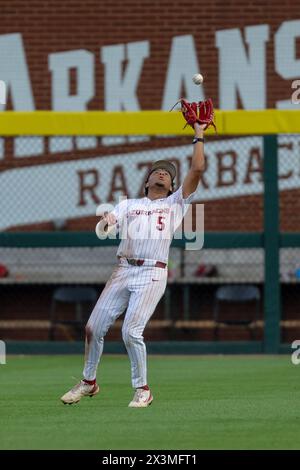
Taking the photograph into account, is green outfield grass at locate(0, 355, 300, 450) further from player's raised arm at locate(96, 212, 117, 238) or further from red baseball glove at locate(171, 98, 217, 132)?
red baseball glove at locate(171, 98, 217, 132)

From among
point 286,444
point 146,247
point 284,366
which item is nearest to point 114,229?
point 146,247

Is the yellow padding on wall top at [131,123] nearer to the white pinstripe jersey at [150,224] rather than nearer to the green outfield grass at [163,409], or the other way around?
A: the green outfield grass at [163,409]

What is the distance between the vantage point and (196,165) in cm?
829

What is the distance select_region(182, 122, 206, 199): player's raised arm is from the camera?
828cm

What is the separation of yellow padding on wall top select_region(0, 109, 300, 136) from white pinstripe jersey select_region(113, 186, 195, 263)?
17.6 ft

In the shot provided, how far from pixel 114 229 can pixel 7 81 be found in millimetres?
9253

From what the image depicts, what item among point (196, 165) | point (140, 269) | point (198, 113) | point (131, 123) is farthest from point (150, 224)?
point (131, 123)

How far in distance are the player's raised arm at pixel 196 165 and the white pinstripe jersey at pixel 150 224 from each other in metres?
0.06

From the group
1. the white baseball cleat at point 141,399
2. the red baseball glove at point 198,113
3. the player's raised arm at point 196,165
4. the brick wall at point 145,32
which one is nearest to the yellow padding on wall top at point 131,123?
the brick wall at point 145,32

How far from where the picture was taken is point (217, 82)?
17.2 m

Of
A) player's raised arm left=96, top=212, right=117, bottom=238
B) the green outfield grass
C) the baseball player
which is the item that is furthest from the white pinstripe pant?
player's raised arm left=96, top=212, right=117, bottom=238

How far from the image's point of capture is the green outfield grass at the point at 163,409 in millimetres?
6766

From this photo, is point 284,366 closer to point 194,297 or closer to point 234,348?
point 234,348

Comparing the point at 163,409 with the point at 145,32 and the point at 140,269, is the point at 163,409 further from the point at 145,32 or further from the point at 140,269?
the point at 145,32
